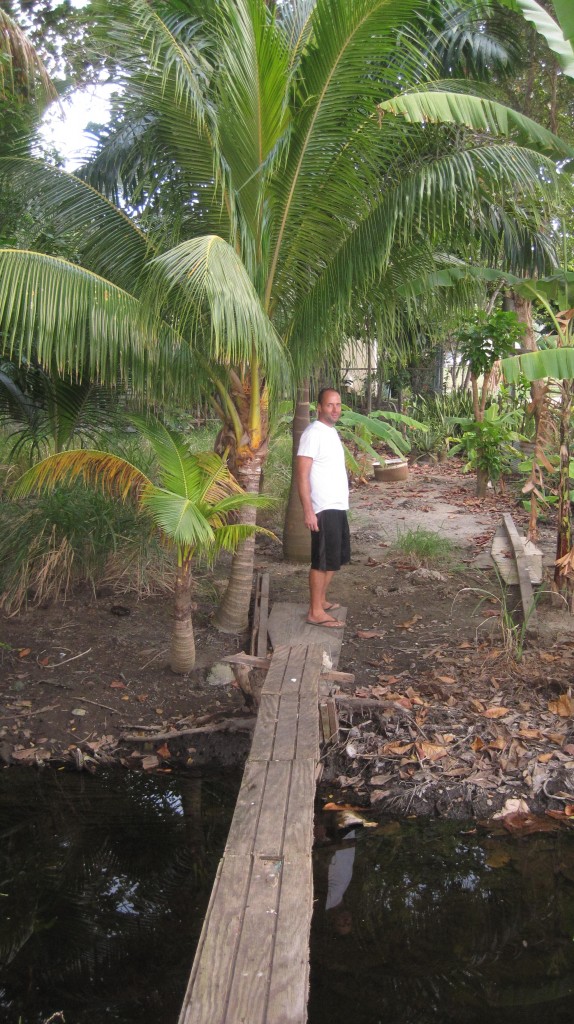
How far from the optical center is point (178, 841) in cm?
464

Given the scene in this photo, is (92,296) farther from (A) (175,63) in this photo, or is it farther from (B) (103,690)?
(B) (103,690)

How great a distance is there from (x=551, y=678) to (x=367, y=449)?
5.35m

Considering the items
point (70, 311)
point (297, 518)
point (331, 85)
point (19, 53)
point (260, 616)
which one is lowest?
point (260, 616)

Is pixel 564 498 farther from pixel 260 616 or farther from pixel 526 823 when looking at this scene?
pixel 526 823

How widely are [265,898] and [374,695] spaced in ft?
9.65

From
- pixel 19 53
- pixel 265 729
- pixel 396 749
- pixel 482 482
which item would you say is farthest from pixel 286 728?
pixel 482 482

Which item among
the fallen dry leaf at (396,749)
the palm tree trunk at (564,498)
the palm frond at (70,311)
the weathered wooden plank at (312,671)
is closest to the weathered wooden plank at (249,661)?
the weathered wooden plank at (312,671)

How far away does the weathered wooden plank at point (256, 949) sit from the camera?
8.19 ft

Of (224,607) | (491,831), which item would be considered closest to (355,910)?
(491,831)

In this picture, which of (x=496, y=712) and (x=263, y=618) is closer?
(x=496, y=712)

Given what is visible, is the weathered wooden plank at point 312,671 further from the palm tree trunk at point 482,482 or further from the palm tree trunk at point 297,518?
the palm tree trunk at point 482,482

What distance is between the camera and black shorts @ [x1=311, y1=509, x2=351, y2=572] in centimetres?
621

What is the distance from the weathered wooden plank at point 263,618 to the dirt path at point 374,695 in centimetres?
17

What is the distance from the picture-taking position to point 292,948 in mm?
2744
